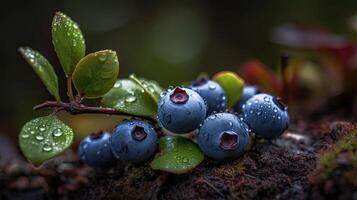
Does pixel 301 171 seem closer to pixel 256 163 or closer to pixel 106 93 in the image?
pixel 256 163

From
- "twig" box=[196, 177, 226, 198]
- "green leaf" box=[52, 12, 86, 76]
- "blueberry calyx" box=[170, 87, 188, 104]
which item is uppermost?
"green leaf" box=[52, 12, 86, 76]

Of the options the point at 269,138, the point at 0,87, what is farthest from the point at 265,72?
the point at 0,87

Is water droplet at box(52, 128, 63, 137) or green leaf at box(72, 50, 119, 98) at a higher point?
green leaf at box(72, 50, 119, 98)

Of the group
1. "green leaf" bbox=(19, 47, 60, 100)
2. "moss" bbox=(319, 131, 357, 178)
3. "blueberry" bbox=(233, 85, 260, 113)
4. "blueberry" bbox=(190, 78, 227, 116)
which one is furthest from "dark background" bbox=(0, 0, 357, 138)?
"moss" bbox=(319, 131, 357, 178)

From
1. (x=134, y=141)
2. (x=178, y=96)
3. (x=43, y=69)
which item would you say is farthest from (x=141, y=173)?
(x=43, y=69)

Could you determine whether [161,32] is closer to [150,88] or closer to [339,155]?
[150,88]

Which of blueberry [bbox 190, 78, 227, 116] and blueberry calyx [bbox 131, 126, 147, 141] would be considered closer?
blueberry calyx [bbox 131, 126, 147, 141]

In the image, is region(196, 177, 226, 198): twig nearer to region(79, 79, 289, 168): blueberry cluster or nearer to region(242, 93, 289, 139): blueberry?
region(79, 79, 289, 168): blueberry cluster
